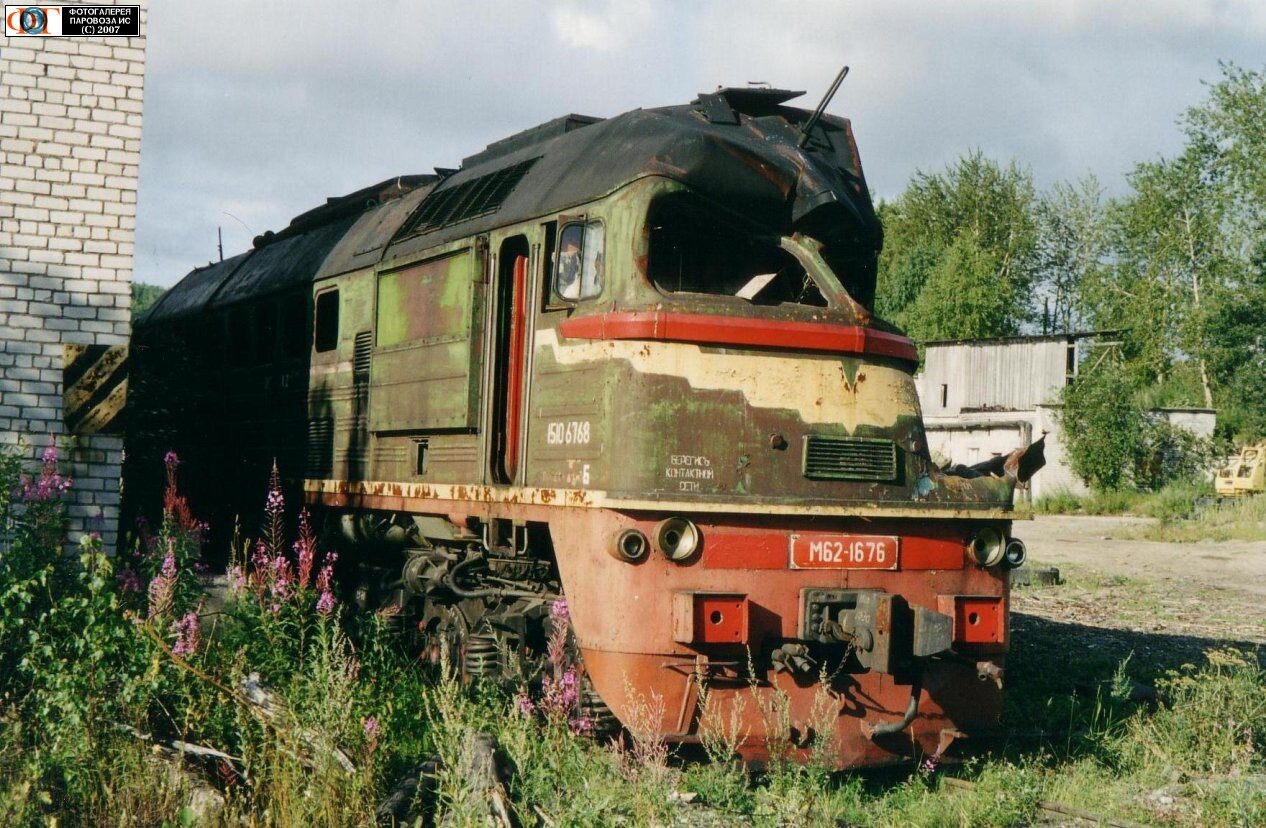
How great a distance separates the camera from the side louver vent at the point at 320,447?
10234mm

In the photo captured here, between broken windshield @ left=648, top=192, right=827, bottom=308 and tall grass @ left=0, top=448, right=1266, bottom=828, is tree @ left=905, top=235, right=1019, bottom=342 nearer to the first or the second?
broken windshield @ left=648, top=192, right=827, bottom=308

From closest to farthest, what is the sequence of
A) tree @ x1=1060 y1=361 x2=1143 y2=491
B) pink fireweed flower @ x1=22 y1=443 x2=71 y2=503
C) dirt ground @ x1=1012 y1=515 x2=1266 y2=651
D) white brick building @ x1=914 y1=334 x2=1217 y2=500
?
pink fireweed flower @ x1=22 y1=443 x2=71 y2=503 → dirt ground @ x1=1012 y1=515 x2=1266 y2=651 → tree @ x1=1060 y1=361 x2=1143 y2=491 → white brick building @ x1=914 y1=334 x2=1217 y2=500

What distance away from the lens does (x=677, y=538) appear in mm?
6676

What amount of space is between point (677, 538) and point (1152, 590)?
12.3 m

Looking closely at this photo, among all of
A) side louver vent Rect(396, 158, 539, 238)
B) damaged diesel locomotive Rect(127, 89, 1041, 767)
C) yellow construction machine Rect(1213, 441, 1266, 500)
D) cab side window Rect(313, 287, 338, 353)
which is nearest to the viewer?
damaged diesel locomotive Rect(127, 89, 1041, 767)

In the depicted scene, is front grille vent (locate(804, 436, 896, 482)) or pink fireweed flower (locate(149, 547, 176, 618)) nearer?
pink fireweed flower (locate(149, 547, 176, 618))

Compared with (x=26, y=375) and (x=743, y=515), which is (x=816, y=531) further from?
(x=26, y=375)

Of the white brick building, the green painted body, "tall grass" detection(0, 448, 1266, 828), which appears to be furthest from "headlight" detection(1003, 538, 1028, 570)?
the white brick building

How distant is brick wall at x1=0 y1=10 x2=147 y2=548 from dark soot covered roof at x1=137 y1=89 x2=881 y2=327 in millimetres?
1950

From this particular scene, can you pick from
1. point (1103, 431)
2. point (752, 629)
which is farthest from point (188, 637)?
point (1103, 431)

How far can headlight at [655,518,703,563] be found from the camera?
260 inches

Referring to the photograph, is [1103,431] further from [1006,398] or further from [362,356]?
[362,356]

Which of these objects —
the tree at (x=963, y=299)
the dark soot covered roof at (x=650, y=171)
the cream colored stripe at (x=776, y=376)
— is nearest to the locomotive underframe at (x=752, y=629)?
the cream colored stripe at (x=776, y=376)

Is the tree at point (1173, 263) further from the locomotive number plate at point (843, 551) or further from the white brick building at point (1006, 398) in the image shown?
the locomotive number plate at point (843, 551)
